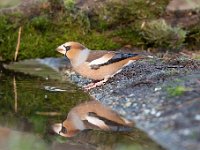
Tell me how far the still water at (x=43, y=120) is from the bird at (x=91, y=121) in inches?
4.8

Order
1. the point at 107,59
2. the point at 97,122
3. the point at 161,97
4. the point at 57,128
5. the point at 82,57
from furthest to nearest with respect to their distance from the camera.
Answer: the point at 82,57 < the point at 107,59 < the point at 161,97 < the point at 97,122 < the point at 57,128

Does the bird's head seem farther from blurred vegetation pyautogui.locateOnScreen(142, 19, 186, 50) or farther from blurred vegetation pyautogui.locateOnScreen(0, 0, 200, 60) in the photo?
blurred vegetation pyautogui.locateOnScreen(142, 19, 186, 50)

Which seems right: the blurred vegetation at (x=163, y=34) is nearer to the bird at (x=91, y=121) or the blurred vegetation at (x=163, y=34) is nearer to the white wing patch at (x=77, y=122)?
the bird at (x=91, y=121)

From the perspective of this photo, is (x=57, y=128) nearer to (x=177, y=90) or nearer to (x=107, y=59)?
(x=177, y=90)

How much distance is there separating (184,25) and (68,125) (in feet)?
23.0

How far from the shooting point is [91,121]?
7.26m

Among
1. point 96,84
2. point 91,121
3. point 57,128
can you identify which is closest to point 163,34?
point 96,84

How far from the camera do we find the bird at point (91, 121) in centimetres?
688

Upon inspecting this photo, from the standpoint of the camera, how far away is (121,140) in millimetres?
6332

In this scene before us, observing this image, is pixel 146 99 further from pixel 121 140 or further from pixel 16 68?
pixel 16 68

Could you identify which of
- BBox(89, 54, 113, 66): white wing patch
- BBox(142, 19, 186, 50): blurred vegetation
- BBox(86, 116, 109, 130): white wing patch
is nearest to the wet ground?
BBox(86, 116, 109, 130): white wing patch

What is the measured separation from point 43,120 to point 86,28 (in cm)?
596

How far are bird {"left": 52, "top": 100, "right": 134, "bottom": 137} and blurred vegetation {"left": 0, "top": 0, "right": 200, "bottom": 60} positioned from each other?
5.28m

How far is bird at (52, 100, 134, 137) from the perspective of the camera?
6876 mm
